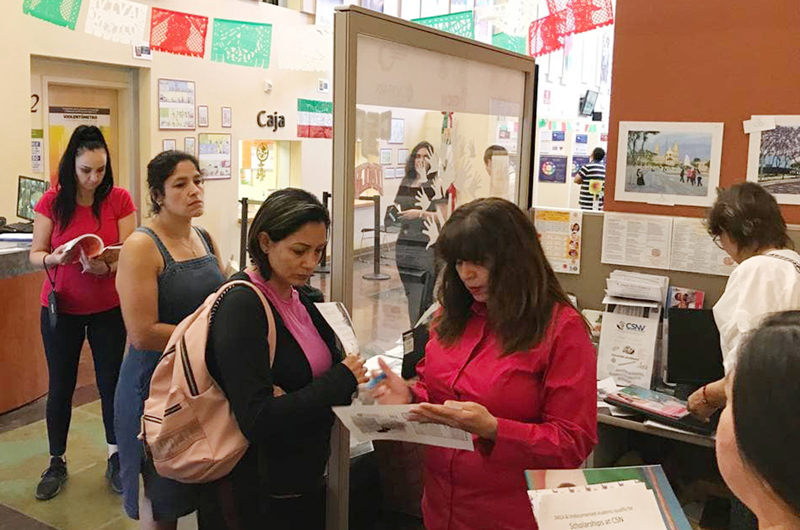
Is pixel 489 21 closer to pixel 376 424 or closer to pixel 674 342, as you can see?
pixel 674 342

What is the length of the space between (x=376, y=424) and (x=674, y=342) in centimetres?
164

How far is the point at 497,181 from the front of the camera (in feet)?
10.2

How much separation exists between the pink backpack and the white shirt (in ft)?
4.68

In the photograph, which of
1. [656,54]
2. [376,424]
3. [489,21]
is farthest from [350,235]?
[489,21]

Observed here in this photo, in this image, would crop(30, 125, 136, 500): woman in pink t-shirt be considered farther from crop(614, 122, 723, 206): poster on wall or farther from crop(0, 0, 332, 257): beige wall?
crop(0, 0, 332, 257): beige wall

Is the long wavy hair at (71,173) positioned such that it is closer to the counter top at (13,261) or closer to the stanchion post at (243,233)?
the counter top at (13,261)

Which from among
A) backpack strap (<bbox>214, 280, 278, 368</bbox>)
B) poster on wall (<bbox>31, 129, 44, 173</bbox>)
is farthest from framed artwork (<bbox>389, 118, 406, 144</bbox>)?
poster on wall (<bbox>31, 129, 44, 173</bbox>)

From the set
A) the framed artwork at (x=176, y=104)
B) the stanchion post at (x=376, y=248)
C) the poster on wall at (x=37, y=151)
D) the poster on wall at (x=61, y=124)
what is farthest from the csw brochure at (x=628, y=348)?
the framed artwork at (x=176, y=104)

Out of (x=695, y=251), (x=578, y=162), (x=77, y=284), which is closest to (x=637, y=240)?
(x=695, y=251)

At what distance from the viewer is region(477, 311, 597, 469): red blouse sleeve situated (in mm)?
1589

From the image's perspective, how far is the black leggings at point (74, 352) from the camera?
10.9 ft

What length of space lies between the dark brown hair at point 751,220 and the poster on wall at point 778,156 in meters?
0.69

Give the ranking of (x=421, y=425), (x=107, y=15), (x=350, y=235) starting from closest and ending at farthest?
(x=421, y=425)
(x=350, y=235)
(x=107, y=15)

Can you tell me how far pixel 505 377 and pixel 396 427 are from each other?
0.27 m
